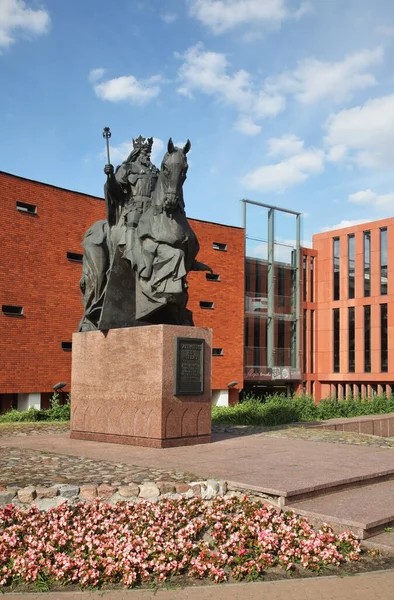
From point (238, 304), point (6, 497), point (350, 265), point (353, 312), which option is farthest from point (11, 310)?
point (350, 265)

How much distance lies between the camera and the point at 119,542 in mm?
5312

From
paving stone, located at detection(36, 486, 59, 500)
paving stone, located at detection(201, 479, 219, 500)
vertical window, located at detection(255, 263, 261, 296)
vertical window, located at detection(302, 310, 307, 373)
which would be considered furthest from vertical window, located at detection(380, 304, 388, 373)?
paving stone, located at detection(36, 486, 59, 500)

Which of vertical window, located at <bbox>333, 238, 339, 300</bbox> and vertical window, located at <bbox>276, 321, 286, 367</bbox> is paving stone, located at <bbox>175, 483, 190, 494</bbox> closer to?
vertical window, located at <bbox>276, 321, 286, 367</bbox>

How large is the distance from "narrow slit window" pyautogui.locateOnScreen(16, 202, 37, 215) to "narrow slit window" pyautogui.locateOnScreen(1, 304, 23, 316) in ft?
11.7

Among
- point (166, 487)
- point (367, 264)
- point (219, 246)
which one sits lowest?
point (166, 487)

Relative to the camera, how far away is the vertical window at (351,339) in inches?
1601

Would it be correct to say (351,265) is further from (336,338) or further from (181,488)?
(181,488)

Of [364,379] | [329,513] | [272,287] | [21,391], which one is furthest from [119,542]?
[364,379]

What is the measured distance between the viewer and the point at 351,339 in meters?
41.1

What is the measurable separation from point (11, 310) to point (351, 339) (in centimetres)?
2431

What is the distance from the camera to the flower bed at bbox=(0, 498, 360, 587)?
496cm

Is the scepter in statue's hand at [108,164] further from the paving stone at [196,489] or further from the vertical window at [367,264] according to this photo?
the vertical window at [367,264]

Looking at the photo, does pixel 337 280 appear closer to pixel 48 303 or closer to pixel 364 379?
pixel 364 379

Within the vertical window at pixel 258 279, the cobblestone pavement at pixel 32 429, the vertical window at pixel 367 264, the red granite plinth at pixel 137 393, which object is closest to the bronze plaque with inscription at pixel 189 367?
the red granite plinth at pixel 137 393
